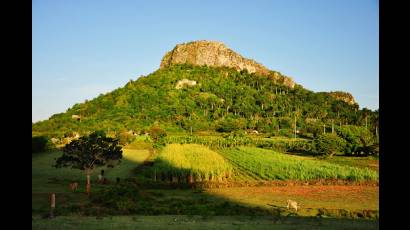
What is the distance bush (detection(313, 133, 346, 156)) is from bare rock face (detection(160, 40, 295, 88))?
114 metres

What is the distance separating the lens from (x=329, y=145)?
67.3 m

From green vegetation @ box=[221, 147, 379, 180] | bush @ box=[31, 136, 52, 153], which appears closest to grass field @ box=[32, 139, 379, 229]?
green vegetation @ box=[221, 147, 379, 180]

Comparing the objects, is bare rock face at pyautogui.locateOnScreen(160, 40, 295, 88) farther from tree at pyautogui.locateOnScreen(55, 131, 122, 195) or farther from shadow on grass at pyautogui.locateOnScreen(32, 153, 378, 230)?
tree at pyautogui.locateOnScreen(55, 131, 122, 195)

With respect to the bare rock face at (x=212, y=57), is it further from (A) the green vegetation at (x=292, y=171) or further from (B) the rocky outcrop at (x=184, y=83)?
(A) the green vegetation at (x=292, y=171)

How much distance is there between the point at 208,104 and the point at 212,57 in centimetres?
5226

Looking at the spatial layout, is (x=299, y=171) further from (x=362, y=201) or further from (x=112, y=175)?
(x=112, y=175)

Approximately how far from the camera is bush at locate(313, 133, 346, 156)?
67125mm

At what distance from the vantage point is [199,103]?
451 ft

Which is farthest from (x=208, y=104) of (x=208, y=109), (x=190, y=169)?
(x=190, y=169)

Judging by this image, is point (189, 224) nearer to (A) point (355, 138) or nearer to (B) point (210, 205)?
(B) point (210, 205)

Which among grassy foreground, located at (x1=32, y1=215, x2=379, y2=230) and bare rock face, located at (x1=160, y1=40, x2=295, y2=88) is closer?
grassy foreground, located at (x1=32, y1=215, x2=379, y2=230)

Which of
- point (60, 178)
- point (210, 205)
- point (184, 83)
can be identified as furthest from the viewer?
point (184, 83)
